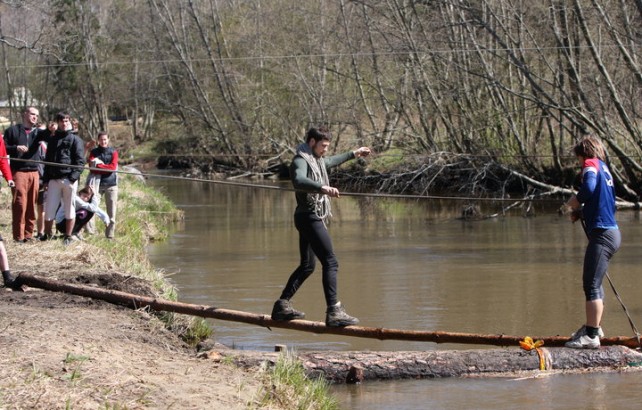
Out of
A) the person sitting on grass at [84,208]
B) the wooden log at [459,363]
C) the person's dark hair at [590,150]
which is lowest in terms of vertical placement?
the wooden log at [459,363]

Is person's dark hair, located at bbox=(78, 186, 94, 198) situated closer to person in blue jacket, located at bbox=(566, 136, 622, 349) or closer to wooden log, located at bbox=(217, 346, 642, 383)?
wooden log, located at bbox=(217, 346, 642, 383)

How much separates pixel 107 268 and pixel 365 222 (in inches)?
516

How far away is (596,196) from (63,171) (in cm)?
747

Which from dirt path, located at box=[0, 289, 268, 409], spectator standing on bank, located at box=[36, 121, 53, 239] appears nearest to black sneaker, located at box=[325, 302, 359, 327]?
dirt path, located at box=[0, 289, 268, 409]

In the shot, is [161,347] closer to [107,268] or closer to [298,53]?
[107,268]

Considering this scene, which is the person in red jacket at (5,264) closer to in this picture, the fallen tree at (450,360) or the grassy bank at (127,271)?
the grassy bank at (127,271)

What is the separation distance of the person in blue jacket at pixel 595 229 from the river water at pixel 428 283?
508mm

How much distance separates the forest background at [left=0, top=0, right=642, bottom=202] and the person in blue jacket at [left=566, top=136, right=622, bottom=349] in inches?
394

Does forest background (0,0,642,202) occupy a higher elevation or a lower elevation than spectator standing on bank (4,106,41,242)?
higher

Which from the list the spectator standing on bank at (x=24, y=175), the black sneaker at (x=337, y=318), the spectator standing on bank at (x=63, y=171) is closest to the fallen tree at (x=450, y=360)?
the black sneaker at (x=337, y=318)

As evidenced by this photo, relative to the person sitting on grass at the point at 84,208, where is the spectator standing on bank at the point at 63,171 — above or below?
above

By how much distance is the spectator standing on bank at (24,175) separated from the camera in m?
13.8

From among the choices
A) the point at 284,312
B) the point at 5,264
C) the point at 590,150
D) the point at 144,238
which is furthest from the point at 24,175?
the point at 590,150

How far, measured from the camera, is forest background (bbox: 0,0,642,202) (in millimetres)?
27906
